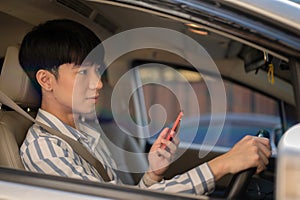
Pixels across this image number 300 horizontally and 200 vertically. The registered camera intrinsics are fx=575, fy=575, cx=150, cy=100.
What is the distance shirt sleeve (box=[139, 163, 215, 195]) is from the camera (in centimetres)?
168

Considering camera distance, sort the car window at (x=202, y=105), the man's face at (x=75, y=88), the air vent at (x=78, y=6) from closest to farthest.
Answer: the man's face at (x=75, y=88) < the air vent at (x=78, y=6) < the car window at (x=202, y=105)

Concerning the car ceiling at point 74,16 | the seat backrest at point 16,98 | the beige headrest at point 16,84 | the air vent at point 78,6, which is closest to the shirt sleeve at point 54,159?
the seat backrest at point 16,98

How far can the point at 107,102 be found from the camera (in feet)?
9.32

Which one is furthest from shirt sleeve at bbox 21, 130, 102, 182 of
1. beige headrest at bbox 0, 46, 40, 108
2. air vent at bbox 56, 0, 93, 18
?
air vent at bbox 56, 0, 93, 18

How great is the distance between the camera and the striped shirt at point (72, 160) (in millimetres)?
1705

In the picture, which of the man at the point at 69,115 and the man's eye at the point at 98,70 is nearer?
the man at the point at 69,115

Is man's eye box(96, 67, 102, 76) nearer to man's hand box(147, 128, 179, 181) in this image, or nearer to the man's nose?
the man's nose

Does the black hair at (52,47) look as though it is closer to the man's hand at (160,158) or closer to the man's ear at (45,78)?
the man's ear at (45,78)

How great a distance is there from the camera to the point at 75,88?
6.73 ft

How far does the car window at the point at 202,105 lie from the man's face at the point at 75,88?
1.92ft

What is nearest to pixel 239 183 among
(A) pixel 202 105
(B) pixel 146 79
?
(A) pixel 202 105

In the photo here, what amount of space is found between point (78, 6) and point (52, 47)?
15.9 inches

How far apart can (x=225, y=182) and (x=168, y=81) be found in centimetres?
133

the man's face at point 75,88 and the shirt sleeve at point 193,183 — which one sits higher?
the shirt sleeve at point 193,183
